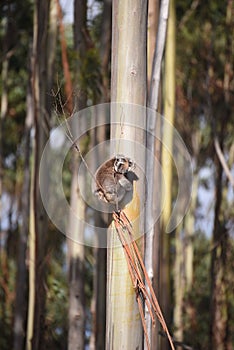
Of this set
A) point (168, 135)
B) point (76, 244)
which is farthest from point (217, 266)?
point (168, 135)

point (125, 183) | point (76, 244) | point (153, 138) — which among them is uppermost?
point (153, 138)

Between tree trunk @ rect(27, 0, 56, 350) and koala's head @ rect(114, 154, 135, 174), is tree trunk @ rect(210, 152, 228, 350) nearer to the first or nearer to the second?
tree trunk @ rect(27, 0, 56, 350)

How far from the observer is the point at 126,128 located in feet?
7.71

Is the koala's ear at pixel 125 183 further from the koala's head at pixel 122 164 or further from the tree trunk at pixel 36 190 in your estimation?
the tree trunk at pixel 36 190

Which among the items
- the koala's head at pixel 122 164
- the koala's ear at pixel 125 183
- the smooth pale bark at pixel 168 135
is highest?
the smooth pale bark at pixel 168 135

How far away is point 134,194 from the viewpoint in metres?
2.33

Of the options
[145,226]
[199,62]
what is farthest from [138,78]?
[199,62]

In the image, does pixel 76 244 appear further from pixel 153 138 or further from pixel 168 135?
pixel 153 138

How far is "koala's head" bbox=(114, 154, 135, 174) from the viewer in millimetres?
2254

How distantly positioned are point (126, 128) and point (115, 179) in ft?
0.63

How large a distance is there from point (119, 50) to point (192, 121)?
7553mm

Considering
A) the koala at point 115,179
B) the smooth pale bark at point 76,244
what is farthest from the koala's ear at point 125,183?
the smooth pale bark at point 76,244

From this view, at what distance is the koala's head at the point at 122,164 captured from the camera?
225 cm

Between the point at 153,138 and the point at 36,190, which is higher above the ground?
the point at 36,190
